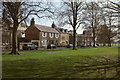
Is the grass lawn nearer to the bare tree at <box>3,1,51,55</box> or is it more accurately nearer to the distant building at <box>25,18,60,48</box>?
the bare tree at <box>3,1,51,55</box>

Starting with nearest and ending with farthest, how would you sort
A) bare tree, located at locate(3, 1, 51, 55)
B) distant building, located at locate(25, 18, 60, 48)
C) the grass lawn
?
the grass lawn → bare tree, located at locate(3, 1, 51, 55) → distant building, located at locate(25, 18, 60, 48)

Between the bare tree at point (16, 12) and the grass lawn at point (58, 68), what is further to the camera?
the bare tree at point (16, 12)

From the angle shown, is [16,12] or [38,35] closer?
[16,12]

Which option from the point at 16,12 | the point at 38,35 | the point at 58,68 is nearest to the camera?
the point at 58,68

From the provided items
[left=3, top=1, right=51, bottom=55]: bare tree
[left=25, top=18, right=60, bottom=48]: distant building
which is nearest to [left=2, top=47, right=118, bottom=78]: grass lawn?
[left=3, top=1, right=51, bottom=55]: bare tree

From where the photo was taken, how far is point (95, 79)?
20.6 feet

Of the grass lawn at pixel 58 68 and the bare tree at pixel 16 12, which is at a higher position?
the bare tree at pixel 16 12

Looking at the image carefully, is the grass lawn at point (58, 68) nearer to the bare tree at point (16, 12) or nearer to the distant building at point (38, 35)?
the bare tree at point (16, 12)

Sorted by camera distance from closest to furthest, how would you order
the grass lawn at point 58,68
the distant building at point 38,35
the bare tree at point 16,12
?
the grass lawn at point 58,68 → the bare tree at point 16,12 → the distant building at point 38,35

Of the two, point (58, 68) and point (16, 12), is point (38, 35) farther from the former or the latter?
point (58, 68)

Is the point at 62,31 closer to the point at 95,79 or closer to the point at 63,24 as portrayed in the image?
the point at 63,24

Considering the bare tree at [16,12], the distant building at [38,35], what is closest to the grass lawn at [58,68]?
the bare tree at [16,12]

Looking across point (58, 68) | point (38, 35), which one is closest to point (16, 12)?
point (58, 68)

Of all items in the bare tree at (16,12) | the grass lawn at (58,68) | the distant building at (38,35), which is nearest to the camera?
the grass lawn at (58,68)
